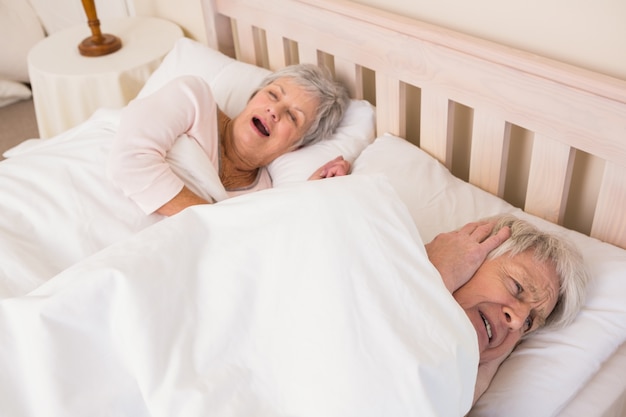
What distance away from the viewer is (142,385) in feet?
2.90

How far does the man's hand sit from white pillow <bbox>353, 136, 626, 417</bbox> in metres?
0.15

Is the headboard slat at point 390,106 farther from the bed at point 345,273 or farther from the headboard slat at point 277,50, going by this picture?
the headboard slat at point 277,50

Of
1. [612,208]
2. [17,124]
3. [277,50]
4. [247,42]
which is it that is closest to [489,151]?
[612,208]

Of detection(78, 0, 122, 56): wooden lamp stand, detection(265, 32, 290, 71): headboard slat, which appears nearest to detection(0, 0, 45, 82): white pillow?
detection(78, 0, 122, 56): wooden lamp stand

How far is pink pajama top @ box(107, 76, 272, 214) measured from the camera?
55.0 inches

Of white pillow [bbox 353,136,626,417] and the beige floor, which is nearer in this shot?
white pillow [bbox 353,136,626,417]

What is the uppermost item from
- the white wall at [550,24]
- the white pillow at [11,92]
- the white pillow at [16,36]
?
the white wall at [550,24]

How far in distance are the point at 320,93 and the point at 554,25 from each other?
58 cm

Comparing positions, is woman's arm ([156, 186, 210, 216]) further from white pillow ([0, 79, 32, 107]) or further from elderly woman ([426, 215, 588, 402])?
white pillow ([0, 79, 32, 107])

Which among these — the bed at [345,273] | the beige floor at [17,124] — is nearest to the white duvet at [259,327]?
the bed at [345,273]

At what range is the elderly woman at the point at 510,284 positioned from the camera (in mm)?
1015

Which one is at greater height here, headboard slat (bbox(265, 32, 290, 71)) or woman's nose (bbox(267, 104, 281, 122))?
headboard slat (bbox(265, 32, 290, 71))

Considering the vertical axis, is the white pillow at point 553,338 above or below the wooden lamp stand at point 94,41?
below

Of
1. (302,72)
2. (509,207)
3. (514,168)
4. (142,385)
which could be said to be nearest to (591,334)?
(509,207)
